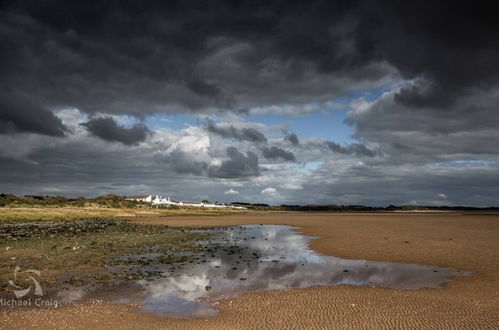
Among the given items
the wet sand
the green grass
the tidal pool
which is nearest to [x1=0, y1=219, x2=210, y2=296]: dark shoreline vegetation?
the green grass

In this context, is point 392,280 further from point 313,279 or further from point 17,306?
point 17,306

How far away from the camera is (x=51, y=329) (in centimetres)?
1225

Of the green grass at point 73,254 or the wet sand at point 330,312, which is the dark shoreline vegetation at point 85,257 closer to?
the green grass at point 73,254

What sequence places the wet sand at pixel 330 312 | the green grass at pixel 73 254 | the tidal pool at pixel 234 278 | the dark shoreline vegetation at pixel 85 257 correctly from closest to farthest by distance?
the wet sand at pixel 330 312 → the tidal pool at pixel 234 278 → the dark shoreline vegetation at pixel 85 257 → the green grass at pixel 73 254

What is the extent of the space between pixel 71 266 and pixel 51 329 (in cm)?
1254

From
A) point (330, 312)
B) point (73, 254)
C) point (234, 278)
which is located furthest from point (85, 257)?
point (330, 312)

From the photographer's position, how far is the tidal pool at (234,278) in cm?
1622

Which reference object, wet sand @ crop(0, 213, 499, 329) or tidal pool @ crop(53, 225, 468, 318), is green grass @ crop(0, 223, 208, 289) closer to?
tidal pool @ crop(53, 225, 468, 318)

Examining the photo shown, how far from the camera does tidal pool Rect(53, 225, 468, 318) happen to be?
16219mm

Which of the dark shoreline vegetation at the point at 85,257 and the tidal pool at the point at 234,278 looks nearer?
the tidal pool at the point at 234,278

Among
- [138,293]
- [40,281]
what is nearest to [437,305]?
[138,293]

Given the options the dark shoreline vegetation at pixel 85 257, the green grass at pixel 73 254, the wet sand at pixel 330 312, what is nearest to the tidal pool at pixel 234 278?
the wet sand at pixel 330 312

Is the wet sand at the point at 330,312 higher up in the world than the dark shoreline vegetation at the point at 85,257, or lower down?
lower down

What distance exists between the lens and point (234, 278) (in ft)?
69.1
